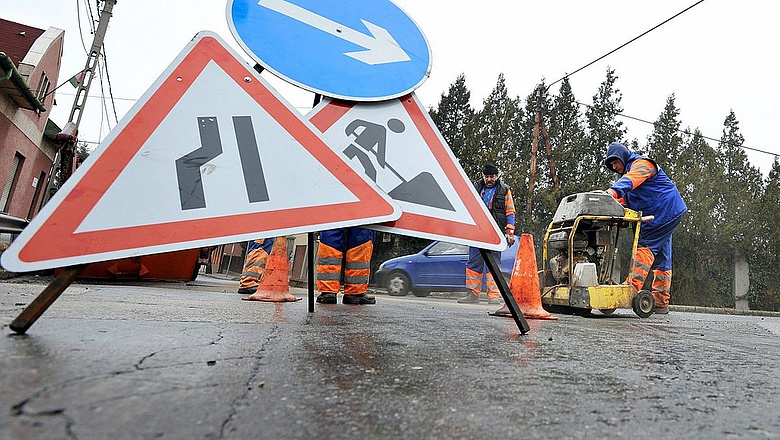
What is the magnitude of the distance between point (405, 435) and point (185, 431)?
42cm

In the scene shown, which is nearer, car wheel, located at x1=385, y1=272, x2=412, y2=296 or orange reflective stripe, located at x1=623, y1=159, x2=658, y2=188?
orange reflective stripe, located at x1=623, y1=159, x2=658, y2=188

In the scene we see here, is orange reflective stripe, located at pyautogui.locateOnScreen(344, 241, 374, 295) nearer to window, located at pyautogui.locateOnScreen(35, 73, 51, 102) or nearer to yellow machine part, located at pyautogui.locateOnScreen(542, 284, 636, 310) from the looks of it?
yellow machine part, located at pyautogui.locateOnScreen(542, 284, 636, 310)

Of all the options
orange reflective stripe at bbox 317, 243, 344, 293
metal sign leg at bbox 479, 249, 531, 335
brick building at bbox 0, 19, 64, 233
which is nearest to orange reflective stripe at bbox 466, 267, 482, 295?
orange reflective stripe at bbox 317, 243, 344, 293

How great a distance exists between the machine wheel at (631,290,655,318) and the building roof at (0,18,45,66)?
19292 millimetres

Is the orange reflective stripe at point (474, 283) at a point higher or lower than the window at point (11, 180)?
lower

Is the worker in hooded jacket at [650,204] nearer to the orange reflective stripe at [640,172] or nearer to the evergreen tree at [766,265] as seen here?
the orange reflective stripe at [640,172]

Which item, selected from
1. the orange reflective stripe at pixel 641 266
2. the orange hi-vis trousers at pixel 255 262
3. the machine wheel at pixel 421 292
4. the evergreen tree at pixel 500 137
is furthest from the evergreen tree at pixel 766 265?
the orange hi-vis trousers at pixel 255 262

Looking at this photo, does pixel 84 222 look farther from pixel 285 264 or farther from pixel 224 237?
pixel 285 264

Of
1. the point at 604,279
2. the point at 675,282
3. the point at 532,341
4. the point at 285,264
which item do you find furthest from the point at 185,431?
the point at 675,282

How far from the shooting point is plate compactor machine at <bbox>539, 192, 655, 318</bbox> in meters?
5.46

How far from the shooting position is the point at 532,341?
8.76 ft

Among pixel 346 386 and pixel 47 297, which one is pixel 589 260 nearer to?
pixel 346 386

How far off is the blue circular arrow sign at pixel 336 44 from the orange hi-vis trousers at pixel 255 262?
13.3 ft

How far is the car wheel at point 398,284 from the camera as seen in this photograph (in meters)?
12.3
